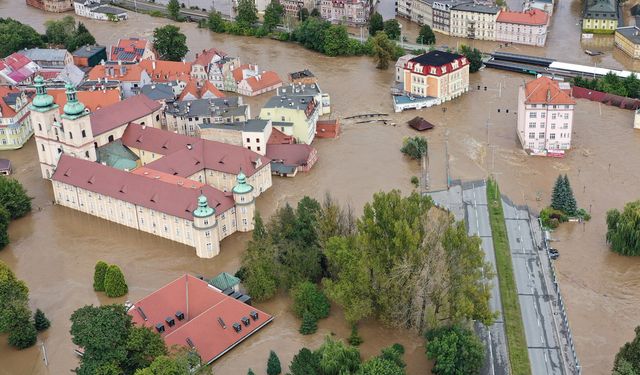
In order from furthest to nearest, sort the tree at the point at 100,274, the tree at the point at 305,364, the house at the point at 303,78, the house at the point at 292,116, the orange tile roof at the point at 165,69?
the orange tile roof at the point at 165,69 < the house at the point at 303,78 < the house at the point at 292,116 < the tree at the point at 100,274 < the tree at the point at 305,364

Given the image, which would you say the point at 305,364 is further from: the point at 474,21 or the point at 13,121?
the point at 474,21

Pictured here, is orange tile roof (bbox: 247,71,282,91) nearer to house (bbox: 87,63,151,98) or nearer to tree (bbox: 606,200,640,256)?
house (bbox: 87,63,151,98)

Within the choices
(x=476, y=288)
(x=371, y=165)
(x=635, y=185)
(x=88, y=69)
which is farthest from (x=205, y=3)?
(x=476, y=288)

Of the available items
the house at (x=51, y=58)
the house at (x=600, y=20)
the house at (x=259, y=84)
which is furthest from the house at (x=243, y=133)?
the house at (x=600, y=20)

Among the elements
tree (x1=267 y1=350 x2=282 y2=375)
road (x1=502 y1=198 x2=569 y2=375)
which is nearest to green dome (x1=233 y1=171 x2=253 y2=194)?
tree (x1=267 y1=350 x2=282 y2=375)

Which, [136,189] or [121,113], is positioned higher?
[121,113]

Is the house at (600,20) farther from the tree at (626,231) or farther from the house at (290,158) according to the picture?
the tree at (626,231)

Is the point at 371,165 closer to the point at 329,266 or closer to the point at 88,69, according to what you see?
the point at 329,266

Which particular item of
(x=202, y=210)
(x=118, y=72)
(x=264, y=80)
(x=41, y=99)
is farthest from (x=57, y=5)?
(x=202, y=210)
